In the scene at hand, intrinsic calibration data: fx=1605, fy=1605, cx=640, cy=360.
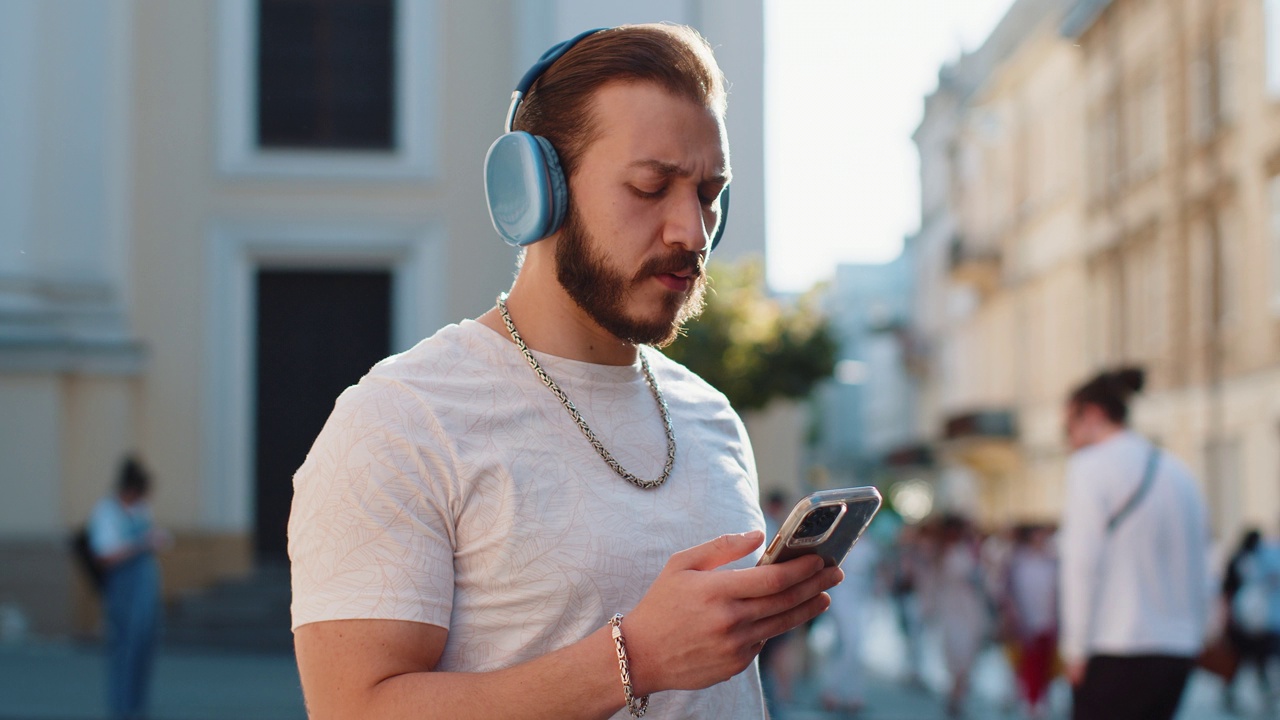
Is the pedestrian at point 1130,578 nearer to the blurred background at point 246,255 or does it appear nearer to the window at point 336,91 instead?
the blurred background at point 246,255

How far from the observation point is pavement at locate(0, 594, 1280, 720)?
36.2 feet

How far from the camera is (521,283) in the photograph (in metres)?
2.38

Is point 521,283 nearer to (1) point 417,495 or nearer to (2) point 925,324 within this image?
(1) point 417,495

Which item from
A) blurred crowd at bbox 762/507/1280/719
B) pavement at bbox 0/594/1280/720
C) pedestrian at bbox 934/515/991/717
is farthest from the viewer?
pedestrian at bbox 934/515/991/717

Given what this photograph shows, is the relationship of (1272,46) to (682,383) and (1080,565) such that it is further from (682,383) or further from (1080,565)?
(682,383)

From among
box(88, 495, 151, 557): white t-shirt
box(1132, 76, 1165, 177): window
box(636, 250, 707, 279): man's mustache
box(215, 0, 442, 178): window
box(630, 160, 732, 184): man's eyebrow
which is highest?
box(1132, 76, 1165, 177): window

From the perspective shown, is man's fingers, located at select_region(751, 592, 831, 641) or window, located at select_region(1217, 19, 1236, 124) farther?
window, located at select_region(1217, 19, 1236, 124)

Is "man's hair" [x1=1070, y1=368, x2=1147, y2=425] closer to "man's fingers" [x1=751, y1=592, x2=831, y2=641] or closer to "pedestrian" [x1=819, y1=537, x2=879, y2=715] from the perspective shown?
"man's fingers" [x1=751, y1=592, x2=831, y2=641]

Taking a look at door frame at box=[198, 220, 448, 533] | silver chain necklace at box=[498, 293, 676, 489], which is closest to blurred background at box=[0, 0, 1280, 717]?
door frame at box=[198, 220, 448, 533]

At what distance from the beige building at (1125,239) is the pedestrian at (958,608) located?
10221mm

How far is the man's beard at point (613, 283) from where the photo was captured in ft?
7.23

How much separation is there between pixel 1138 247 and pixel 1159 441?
13.2ft

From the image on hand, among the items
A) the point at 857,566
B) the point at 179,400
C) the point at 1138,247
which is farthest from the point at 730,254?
the point at 1138,247

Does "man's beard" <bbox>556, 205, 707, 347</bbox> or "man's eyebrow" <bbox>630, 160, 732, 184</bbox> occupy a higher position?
"man's eyebrow" <bbox>630, 160, 732, 184</bbox>
